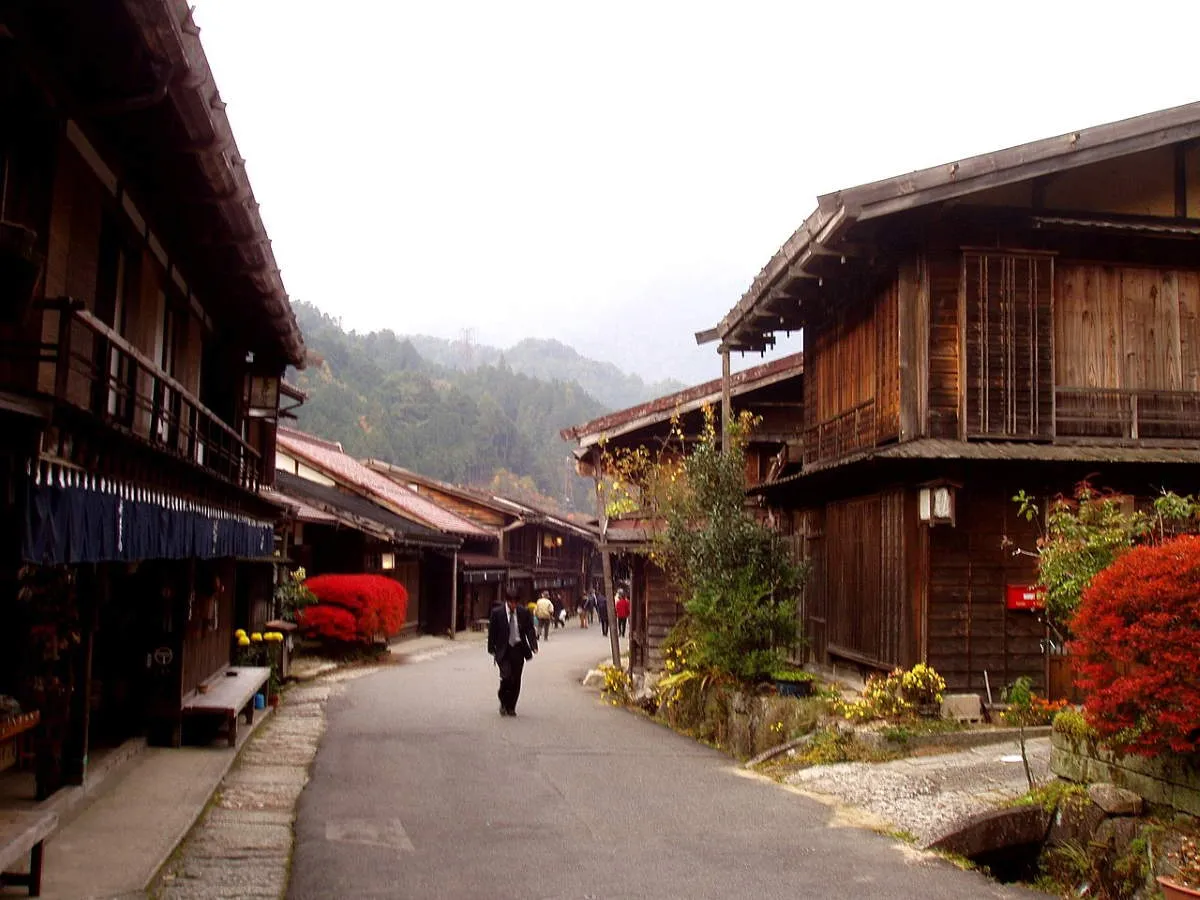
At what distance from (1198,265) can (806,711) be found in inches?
320

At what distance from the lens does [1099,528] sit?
10336 millimetres

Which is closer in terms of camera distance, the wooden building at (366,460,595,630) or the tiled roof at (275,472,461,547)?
the tiled roof at (275,472,461,547)

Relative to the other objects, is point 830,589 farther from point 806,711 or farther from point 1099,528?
point 1099,528

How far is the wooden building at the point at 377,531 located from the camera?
30.7 m

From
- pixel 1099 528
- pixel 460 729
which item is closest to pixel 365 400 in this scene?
pixel 460 729

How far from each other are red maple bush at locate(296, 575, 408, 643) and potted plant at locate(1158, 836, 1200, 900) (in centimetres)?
2061

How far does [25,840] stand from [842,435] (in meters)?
13.2

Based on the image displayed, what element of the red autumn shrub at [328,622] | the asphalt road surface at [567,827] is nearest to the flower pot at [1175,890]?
the asphalt road surface at [567,827]

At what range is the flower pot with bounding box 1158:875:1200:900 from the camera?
666cm

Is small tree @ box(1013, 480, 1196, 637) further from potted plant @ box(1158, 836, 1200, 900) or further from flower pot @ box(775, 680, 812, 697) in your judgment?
flower pot @ box(775, 680, 812, 697)

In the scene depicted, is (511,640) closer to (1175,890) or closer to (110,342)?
(110,342)

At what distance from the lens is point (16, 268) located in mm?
5211

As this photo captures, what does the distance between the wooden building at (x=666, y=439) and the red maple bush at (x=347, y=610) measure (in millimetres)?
5865

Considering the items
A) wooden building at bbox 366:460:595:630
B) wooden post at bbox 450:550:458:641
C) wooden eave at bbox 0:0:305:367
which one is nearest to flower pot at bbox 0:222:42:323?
wooden eave at bbox 0:0:305:367
